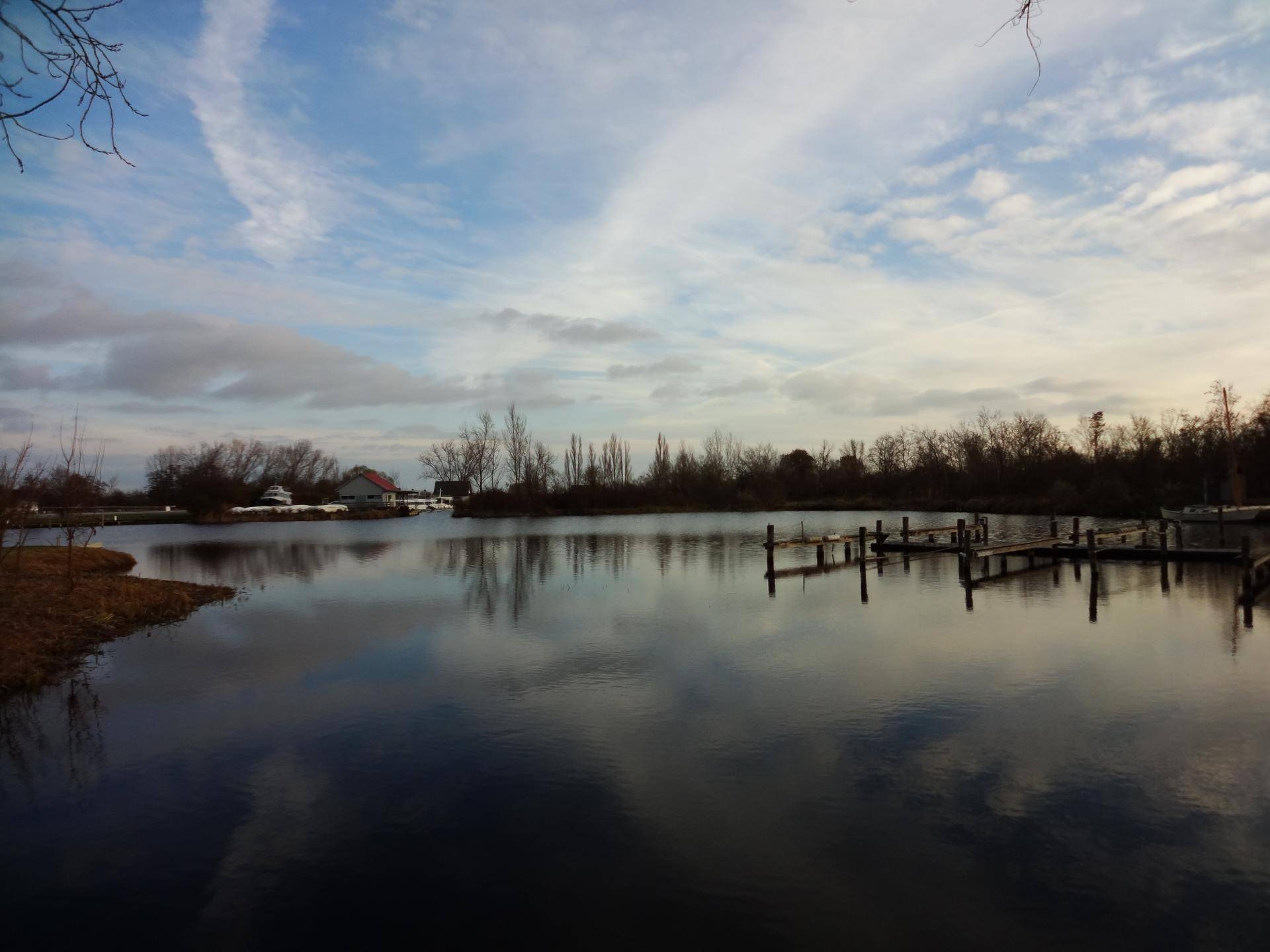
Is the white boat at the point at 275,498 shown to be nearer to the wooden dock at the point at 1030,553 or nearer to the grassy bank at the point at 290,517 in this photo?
the grassy bank at the point at 290,517

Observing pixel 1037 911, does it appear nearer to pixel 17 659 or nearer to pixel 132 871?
pixel 132 871

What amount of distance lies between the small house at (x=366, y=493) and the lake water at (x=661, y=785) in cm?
7529

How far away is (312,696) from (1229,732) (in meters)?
10.7

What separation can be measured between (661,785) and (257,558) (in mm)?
29349

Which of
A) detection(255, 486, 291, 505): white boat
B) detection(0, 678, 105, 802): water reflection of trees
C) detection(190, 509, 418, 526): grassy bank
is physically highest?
detection(255, 486, 291, 505): white boat

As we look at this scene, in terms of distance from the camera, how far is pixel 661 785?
679 cm

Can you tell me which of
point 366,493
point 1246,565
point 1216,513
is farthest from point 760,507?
point 1246,565

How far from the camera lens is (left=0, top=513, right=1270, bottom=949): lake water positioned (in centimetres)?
486

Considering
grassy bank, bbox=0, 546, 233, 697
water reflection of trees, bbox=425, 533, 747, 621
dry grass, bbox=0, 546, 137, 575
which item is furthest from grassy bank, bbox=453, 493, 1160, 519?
grassy bank, bbox=0, 546, 233, 697

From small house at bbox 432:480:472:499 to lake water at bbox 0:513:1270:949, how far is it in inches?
2911

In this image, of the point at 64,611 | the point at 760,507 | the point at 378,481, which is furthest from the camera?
the point at 378,481

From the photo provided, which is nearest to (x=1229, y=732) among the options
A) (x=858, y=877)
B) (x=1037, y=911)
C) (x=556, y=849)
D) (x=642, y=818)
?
(x=1037, y=911)

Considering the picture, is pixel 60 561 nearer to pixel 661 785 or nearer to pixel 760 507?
pixel 661 785

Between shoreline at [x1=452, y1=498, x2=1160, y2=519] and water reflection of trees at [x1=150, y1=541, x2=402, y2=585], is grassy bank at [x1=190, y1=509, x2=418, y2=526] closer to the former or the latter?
shoreline at [x1=452, y1=498, x2=1160, y2=519]
